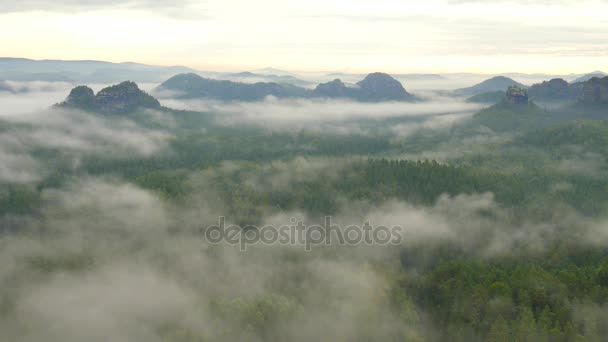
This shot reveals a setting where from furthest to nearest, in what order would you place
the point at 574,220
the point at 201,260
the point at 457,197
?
the point at 457,197
the point at 574,220
the point at 201,260

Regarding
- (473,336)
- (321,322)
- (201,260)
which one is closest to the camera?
(473,336)

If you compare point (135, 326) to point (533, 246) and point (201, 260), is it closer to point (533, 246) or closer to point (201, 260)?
point (201, 260)

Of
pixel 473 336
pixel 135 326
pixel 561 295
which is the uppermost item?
pixel 561 295

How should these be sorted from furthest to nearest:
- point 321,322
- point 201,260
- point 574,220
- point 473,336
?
point 574,220 → point 201,260 → point 321,322 → point 473,336

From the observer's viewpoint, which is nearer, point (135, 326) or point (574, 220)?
point (135, 326)

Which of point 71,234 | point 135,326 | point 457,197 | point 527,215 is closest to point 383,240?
point 457,197

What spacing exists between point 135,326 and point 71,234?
221ft

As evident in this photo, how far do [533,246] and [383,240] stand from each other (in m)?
47.8

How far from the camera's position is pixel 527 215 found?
152000 millimetres

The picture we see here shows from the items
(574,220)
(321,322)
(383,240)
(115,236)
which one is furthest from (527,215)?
(115,236)

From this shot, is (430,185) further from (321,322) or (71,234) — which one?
(71,234)

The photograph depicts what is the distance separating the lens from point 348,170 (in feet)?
652

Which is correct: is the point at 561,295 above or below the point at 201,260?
above

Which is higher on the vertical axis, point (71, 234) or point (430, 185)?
point (430, 185)
